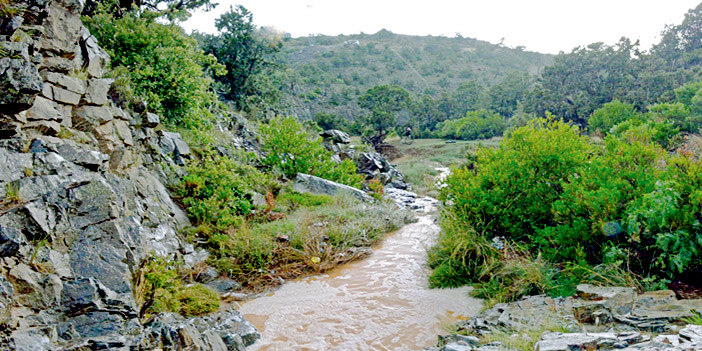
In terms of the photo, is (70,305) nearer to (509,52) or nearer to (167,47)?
(167,47)

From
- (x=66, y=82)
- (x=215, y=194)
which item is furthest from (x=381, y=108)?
(x=66, y=82)

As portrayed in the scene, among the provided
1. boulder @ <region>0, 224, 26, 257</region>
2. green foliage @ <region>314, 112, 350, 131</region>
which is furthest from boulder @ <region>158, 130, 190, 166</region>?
green foliage @ <region>314, 112, 350, 131</region>

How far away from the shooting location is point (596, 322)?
3932mm

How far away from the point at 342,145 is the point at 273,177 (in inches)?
293

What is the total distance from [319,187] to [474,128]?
85.7 ft

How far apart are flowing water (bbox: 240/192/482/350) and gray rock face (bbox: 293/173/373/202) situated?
3.66m

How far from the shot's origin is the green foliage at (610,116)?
2122 centimetres

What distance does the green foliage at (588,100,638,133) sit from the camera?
21219 millimetres

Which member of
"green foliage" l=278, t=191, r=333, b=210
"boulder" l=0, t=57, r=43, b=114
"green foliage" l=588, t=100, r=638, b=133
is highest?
"green foliage" l=588, t=100, r=638, b=133

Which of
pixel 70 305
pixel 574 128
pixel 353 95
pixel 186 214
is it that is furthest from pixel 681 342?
pixel 353 95

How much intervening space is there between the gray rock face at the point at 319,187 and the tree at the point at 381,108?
16.6 m

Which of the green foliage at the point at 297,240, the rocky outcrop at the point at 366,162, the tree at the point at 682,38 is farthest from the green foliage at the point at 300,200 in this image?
the tree at the point at 682,38

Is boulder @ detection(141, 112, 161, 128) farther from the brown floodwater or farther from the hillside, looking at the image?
the hillside

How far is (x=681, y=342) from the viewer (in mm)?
2934
